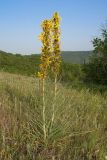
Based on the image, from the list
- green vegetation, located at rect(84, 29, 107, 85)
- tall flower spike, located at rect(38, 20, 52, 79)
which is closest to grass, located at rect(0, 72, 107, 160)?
tall flower spike, located at rect(38, 20, 52, 79)

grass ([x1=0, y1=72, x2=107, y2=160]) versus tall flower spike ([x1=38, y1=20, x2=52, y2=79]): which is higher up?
tall flower spike ([x1=38, y1=20, x2=52, y2=79])

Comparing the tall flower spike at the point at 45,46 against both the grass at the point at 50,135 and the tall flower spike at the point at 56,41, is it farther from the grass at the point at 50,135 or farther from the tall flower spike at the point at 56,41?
the grass at the point at 50,135

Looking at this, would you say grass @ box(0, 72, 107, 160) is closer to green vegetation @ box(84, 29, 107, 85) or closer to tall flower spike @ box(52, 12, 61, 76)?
tall flower spike @ box(52, 12, 61, 76)

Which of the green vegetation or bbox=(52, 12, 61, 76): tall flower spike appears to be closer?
bbox=(52, 12, 61, 76): tall flower spike

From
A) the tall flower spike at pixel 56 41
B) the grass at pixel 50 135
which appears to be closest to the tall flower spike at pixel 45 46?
the tall flower spike at pixel 56 41

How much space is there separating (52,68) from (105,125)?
190 cm

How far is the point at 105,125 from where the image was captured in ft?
22.6

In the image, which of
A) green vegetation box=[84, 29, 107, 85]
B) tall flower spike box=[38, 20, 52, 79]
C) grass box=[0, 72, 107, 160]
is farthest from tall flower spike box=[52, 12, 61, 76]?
green vegetation box=[84, 29, 107, 85]

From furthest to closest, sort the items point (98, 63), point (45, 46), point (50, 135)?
point (98, 63) → point (50, 135) → point (45, 46)

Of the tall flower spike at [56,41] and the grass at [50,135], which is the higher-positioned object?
the tall flower spike at [56,41]

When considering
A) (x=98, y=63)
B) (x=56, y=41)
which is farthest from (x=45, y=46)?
(x=98, y=63)

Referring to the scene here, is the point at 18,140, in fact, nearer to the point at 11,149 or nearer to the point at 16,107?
the point at 11,149

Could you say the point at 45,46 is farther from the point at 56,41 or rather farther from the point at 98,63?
the point at 98,63

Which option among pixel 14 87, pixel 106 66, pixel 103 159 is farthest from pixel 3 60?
pixel 103 159
